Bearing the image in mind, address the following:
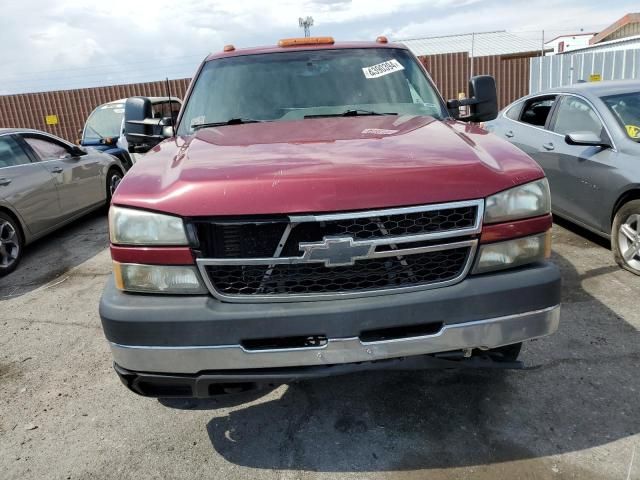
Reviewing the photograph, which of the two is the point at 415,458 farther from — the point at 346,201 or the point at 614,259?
the point at 614,259

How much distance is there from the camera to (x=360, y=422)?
2.64 metres

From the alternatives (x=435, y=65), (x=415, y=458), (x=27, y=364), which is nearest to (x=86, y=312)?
(x=27, y=364)

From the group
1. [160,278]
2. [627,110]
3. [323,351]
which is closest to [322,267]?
[323,351]

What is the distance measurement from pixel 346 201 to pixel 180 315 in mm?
777

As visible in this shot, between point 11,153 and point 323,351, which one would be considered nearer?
point 323,351

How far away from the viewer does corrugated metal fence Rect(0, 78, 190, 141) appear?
17922mm

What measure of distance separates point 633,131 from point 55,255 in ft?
21.2

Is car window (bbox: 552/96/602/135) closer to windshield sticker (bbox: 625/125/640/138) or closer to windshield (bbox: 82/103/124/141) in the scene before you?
windshield sticker (bbox: 625/125/640/138)

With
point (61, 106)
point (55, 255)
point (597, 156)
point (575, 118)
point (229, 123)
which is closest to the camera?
point (229, 123)

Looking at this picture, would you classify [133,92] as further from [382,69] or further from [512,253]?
[512,253]

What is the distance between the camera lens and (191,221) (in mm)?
1953

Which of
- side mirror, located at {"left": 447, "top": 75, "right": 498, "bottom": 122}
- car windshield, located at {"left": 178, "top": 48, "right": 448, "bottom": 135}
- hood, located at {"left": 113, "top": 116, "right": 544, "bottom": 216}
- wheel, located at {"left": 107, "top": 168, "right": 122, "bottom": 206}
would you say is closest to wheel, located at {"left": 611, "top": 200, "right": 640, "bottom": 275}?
side mirror, located at {"left": 447, "top": 75, "right": 498, "bottom": 122}

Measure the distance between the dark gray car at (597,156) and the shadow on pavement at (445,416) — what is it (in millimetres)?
1568

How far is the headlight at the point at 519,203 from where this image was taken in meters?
2.02
